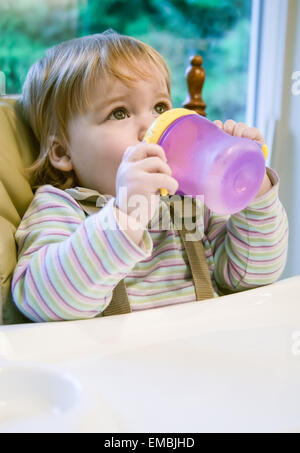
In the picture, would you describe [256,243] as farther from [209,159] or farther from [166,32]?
[166,32]

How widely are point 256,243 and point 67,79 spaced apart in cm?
39

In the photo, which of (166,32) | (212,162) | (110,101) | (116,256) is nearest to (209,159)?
(212,162)

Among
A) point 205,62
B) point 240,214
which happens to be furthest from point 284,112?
point 240,214

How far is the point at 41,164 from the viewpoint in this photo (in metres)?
0.81

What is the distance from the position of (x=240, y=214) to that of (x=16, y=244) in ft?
1.09

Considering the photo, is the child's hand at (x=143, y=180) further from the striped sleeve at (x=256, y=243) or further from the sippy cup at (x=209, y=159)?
the striped sleeve at (x=256, y=243)

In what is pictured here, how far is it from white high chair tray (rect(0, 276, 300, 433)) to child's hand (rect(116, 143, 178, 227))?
0.42 ft

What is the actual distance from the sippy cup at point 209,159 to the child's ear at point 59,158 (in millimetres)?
270

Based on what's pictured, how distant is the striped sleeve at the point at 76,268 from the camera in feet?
1.91

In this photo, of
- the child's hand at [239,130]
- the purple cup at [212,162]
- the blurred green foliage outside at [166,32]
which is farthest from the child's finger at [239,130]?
the blurred green foliage outside at [166,32]

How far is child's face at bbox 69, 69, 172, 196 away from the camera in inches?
29.9

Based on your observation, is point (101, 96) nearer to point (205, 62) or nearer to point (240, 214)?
point (240, 214)

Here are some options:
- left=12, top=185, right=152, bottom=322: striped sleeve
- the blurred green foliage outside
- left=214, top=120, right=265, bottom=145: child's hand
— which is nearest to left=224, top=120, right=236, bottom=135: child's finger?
left=214, top=120, right=265, bottom=145: child's hand

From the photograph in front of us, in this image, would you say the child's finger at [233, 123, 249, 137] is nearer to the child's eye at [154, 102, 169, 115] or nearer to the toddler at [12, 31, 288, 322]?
the toddler at [12, 31, 288, 322]
